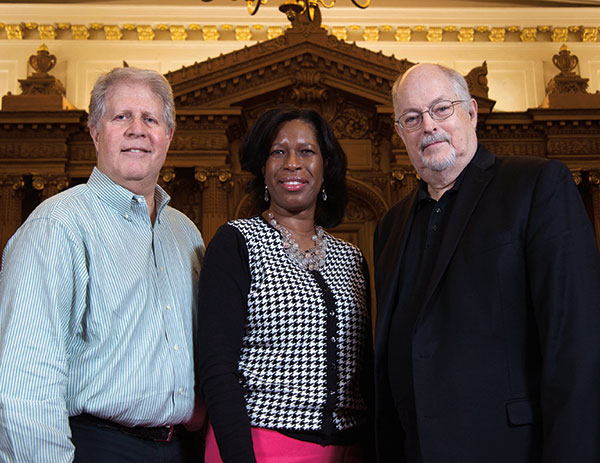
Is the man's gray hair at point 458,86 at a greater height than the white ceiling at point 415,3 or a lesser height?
lesser

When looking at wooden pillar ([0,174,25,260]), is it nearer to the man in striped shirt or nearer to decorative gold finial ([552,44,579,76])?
the man in striped shirt

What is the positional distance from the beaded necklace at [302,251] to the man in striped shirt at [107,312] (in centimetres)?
38

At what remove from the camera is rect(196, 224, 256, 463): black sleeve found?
2172 mm

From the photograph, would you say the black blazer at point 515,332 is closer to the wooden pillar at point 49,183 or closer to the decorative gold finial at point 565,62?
the wooden pillar at point 49,183

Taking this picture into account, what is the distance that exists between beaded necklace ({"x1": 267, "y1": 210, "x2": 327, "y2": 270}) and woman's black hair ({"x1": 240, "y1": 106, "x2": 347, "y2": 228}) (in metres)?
0.20

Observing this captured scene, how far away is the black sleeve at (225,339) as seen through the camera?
2.17 metres

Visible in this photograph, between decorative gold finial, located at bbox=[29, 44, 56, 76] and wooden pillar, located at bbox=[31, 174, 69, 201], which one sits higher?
decorative gold finial, located at bbox=[29, 44, 56, 76]

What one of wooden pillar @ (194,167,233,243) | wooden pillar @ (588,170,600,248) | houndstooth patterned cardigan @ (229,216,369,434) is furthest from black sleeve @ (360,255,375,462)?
wooden pillar @ (588,170,600,248)

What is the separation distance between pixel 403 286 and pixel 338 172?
0.83 m

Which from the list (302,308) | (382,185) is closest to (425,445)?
(302,308)

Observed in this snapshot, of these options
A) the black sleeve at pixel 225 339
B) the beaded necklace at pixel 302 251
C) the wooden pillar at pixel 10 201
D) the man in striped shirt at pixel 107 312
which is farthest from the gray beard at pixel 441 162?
the wooden pillar at pixel 10 201

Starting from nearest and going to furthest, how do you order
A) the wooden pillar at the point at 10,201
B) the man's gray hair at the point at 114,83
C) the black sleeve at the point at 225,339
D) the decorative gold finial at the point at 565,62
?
the black sleeve at the point at 225,339, the man's gray hair at the point at 114,83, the wooden pillar at the point at 10,201, the decorative gold finial at the point at 565,62

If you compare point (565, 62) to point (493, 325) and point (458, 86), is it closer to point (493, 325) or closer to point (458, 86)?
point (458, 86)

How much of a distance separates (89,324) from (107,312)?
0.07m
